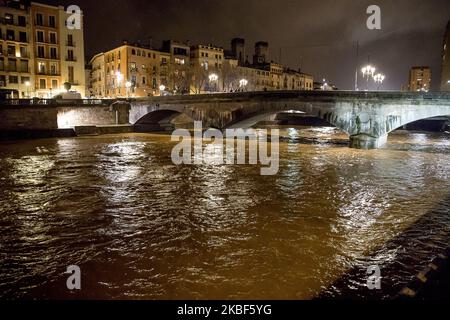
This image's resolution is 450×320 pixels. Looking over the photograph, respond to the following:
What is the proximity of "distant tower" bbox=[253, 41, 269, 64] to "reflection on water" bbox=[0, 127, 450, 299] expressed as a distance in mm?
105238

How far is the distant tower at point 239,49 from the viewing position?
372ft

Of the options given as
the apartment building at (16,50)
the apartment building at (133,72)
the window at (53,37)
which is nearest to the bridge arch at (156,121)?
the apartment building at (133,72)

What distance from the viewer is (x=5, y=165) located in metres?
23.3

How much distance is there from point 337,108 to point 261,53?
95.4 meters

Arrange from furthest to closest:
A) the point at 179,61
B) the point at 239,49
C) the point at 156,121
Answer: the point at 239,49
the point at 179,61
the point at 156,121

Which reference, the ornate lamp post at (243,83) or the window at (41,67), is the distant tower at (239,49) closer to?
the ornate lamp post at (243,83)

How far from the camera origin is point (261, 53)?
12325 cm

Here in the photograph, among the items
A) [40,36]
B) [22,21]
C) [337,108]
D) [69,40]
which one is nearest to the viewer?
[337,108]

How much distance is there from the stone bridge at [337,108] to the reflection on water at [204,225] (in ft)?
24.8

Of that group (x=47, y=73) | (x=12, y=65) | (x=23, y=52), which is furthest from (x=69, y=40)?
(x=12, y=65)

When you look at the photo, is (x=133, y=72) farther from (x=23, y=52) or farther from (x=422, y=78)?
(x=422, y=78)

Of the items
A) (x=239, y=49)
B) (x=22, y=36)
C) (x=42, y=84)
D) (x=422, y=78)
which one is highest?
(x=239, y=49)

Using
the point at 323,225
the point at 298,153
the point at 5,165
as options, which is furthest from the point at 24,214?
the point at 298,153
